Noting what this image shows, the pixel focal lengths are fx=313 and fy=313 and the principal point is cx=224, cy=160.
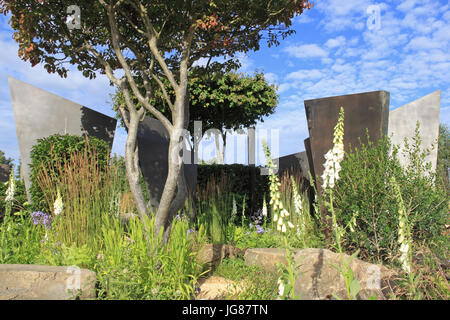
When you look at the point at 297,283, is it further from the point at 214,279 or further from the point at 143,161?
the point at 143,161

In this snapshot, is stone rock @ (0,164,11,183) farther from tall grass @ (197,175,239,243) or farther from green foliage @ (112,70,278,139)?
tall grass @ (197,175,239,243)

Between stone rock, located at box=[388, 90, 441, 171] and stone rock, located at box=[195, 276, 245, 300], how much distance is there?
5.12 metres

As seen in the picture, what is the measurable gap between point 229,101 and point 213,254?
8410 millimetres

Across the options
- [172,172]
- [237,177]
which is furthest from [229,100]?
[172,172]

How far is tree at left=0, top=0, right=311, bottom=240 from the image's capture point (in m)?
4.04

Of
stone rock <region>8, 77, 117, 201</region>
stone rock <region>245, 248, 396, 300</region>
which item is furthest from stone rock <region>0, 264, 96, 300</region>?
stone rock <region>8, 77, 117, 201</region>

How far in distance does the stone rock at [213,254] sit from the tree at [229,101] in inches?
285

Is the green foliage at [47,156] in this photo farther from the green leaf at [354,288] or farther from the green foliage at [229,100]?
the green foliage at [229,100]

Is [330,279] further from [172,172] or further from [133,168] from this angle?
[133,168]

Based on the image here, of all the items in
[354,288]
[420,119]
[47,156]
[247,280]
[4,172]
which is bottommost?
[247,280]

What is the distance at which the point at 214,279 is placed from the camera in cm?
387

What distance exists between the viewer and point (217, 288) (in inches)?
135
